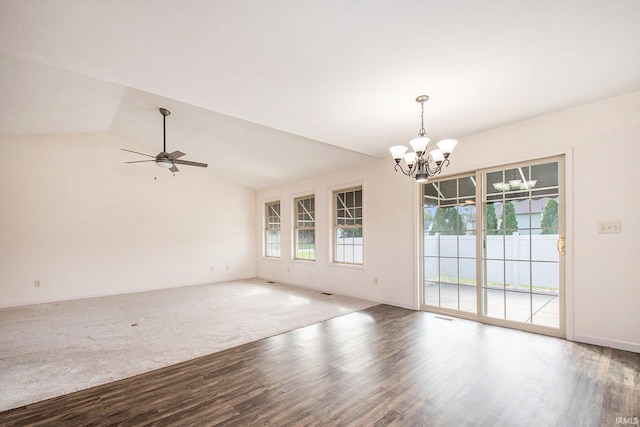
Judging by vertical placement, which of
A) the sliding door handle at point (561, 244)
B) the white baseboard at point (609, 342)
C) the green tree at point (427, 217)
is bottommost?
the white baseboard at point (609, 342)

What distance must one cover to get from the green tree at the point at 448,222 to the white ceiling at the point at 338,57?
117 cm

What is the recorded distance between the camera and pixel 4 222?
5086 mm

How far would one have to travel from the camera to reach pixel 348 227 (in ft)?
19.6

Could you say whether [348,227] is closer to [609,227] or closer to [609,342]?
[609,227]

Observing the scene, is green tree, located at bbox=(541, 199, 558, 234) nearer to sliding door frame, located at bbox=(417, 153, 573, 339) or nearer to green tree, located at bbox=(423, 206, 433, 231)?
sliding door frame, located at bbox=(417, 153, 573, 339)

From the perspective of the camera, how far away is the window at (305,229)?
678cm

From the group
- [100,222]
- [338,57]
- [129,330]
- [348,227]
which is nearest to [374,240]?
[348,227]

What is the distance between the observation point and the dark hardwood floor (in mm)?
1959

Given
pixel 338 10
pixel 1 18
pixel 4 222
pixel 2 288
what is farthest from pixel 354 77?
pixel 2 288

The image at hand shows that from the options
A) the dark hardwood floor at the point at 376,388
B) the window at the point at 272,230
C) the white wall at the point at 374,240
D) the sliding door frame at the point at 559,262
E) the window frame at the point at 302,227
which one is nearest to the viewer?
the dark hardwood floor at the point at 376,388

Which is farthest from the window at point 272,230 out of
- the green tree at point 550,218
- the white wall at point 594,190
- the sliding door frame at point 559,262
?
the green tree at point 550,218

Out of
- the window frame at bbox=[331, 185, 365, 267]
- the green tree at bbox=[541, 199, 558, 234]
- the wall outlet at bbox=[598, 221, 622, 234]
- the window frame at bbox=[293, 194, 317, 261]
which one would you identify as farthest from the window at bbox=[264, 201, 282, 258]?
the wall outlet at bbox=[598, 221, 622, 234]

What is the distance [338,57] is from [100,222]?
20.3ft

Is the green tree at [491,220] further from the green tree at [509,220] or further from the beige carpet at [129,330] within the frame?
the beige carpet at [129,330]
